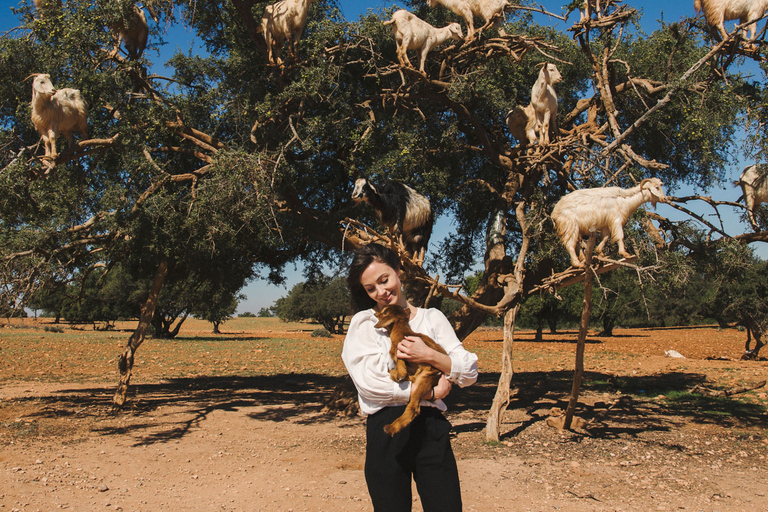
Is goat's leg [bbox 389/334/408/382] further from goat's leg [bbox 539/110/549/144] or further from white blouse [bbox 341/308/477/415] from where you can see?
goat's leg [bbox 539/110/549/144]

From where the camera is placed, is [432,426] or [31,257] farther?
[31,257]

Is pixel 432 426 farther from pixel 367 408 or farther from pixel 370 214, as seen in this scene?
pixel 370 214

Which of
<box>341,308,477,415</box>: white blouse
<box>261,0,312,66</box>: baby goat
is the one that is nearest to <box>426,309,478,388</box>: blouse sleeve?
<box>341,308,477,415</box>: white blouse

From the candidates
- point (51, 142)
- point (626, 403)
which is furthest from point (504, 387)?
point (51, 142)

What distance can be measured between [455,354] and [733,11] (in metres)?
6.39

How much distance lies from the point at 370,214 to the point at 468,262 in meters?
3.35

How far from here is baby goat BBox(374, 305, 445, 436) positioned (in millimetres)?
2193

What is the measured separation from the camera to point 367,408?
237cm

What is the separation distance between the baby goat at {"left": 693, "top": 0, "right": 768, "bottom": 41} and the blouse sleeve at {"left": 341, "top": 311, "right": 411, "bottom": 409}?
6329 mm

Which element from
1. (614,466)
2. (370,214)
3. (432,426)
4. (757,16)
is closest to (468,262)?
(370,214)

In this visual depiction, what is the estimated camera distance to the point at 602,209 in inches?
205

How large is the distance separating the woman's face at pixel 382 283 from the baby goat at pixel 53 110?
21.0ft

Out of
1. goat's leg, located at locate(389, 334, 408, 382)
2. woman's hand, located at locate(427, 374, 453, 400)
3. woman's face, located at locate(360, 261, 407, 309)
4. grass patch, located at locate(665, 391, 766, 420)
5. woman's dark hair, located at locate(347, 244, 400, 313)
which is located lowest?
grass patch, located at locate(665, 391, 766, 420)

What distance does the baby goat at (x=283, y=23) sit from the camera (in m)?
7.00
